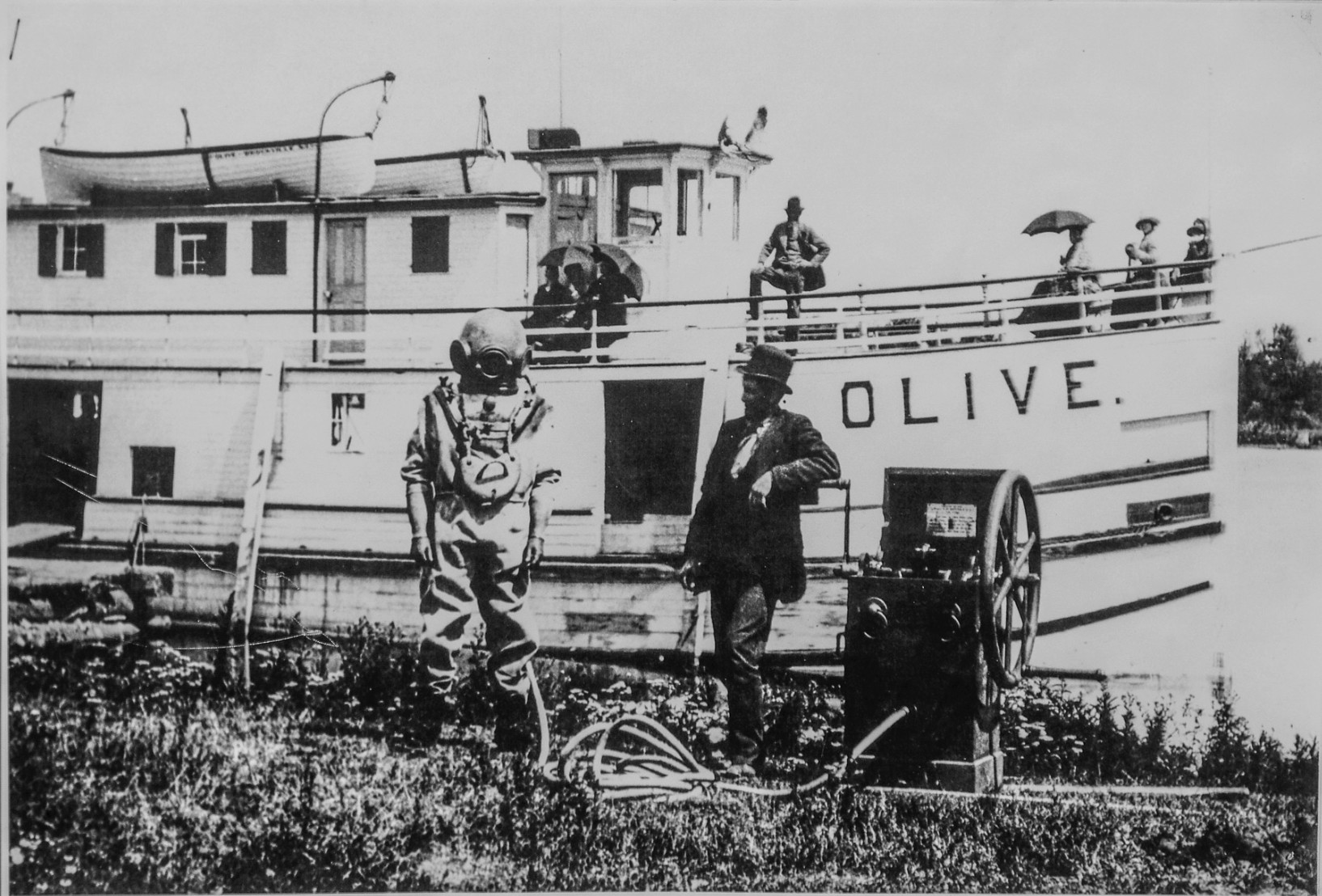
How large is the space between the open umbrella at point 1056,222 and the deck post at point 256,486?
3.81 meters

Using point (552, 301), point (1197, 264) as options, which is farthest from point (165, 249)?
point (1197, 264)

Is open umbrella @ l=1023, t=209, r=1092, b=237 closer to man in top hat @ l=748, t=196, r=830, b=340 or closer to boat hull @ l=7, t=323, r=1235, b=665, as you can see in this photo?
boat hull @ l=7, t=323, r=1235, b=665

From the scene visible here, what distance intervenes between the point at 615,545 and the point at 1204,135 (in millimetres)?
3465

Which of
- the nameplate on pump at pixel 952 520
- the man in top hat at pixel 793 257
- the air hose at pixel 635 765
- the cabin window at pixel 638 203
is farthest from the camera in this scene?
the cabin window at pixel 638 203

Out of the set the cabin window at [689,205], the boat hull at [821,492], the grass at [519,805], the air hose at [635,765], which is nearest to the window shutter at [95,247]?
the boat hull at [821,492]

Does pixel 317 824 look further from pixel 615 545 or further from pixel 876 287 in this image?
pixel 876 287

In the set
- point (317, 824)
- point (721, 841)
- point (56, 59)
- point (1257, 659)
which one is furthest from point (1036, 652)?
point (56, 59)

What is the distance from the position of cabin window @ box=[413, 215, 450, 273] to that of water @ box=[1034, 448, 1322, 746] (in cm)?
354

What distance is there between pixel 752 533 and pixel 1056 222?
6.74 feet

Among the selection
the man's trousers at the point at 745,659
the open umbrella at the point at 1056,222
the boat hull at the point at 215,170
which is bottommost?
the man's trousers at the point at 745,659

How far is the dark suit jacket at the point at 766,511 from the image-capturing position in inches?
212

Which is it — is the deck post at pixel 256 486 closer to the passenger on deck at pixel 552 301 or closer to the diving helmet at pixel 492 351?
the diving helmet at pixel 492 351

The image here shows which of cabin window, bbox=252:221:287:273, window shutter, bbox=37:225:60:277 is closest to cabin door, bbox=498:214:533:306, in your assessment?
cabin window, bbox=252:221:287:273

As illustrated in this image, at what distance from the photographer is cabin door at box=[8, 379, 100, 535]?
5.79 metres
